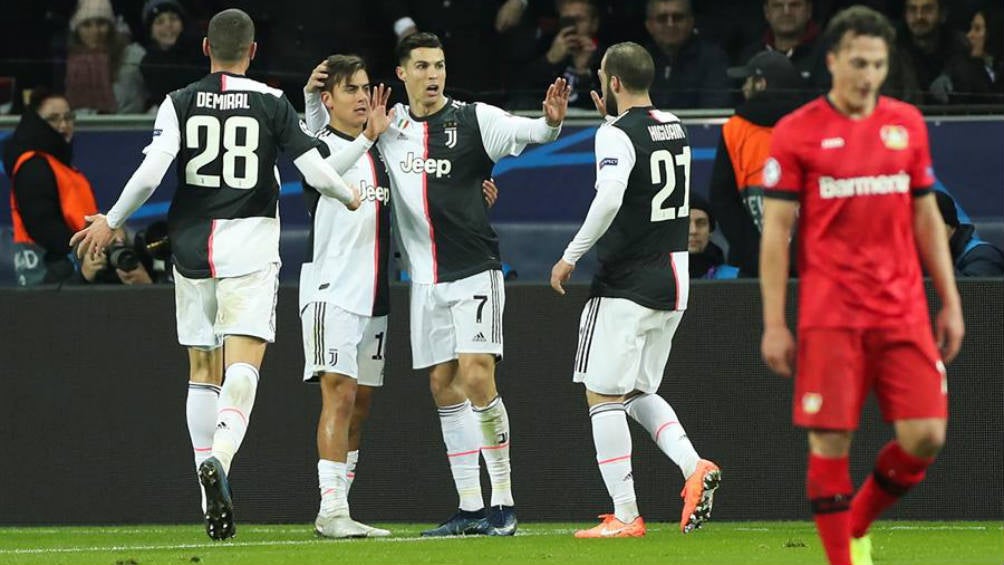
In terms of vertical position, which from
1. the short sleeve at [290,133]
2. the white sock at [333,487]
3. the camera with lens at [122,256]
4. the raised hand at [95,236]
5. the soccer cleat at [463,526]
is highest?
the short sleeve at [290,133]

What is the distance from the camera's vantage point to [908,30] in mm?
12055

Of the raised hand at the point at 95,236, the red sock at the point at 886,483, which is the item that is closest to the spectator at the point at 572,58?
the raised hand at the point at 95,236

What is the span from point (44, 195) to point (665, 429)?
461 cm

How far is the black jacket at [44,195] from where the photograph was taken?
11.5m

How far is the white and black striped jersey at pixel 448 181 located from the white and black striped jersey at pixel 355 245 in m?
0.13

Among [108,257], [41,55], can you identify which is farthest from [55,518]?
[41,55]

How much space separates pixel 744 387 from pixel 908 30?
295 centimetres

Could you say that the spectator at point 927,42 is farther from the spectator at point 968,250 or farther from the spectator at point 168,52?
the spectator at point 168,52

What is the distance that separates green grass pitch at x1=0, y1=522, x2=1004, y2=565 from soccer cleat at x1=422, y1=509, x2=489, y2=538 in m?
0.13

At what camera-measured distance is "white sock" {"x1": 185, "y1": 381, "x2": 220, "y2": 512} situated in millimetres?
9062

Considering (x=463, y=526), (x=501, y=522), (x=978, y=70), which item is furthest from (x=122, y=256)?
(x=978, y=70)

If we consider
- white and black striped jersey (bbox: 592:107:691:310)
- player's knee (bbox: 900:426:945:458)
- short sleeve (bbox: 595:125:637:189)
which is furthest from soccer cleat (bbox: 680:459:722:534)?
player's knee (bbox: 900:426:945:458)

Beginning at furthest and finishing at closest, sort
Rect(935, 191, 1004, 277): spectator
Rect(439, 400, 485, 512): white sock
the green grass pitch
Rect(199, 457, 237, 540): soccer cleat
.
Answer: Rect(935, 191, 1004, 277): spectator → Rect(439, 400, 485, 512): white sock → Rect(199, 457, 237, 540): soccer cleat → the green grass pitch

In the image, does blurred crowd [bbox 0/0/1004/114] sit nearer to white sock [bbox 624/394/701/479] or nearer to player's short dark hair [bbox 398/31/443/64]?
player's short dark hair [bbox 398/31/443/64]
